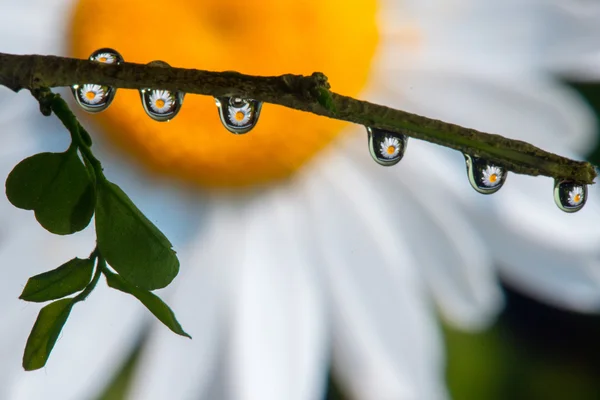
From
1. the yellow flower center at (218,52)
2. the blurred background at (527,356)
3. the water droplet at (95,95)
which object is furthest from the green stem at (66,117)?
the blurred background at (527,356)

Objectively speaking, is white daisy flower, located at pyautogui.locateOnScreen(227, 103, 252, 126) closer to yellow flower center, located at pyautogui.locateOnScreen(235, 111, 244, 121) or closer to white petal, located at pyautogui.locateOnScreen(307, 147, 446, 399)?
yellow flower center, located at pyautogui.locateOnScreen(235, 111, 244, 121)

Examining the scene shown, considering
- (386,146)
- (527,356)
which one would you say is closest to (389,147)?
(386,146)

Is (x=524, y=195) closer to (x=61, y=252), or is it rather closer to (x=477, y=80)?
(x=477, y=80)

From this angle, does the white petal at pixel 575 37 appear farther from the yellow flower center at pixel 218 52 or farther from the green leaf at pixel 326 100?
the green leaf at pixel 326 100

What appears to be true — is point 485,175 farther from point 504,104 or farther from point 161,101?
point 504,104

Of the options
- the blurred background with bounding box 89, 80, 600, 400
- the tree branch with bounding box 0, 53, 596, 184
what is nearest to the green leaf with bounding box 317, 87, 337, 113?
the tree branch with bounding box 0, 53, 596, 184

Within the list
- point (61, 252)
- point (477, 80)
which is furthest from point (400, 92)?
point (61, 252)
